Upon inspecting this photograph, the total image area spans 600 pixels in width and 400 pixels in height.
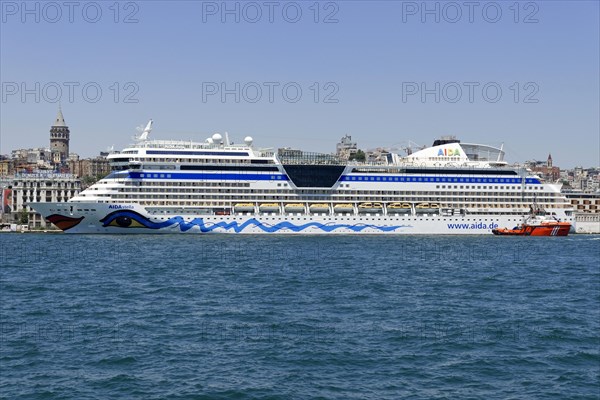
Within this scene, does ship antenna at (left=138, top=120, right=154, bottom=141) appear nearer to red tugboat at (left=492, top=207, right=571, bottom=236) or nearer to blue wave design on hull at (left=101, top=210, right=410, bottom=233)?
blue wave design on hull at (left=101, top=210, right=410, bottom=233)

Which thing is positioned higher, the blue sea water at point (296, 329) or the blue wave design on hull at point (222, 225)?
the blue wave design on hull at point (222, 225)

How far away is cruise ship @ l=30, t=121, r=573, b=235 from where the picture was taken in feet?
244

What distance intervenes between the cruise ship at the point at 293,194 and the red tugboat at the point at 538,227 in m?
0.75

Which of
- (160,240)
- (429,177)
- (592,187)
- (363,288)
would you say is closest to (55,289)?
(363,288)

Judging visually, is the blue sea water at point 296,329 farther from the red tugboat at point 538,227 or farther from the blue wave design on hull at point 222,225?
the red tugboat at point 538,227

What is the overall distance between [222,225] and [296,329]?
49.8 metres

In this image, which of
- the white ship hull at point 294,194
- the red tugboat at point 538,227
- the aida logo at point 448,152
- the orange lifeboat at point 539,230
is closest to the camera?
the white ship hull at point 294,194

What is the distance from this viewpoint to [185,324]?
90.1ft

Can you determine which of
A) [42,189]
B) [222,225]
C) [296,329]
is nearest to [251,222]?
[222,225]

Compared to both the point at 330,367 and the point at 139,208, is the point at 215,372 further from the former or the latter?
the point at 139,208

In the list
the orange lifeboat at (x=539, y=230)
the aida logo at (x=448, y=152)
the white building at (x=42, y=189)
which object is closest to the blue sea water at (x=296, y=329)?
the orange lifeboat at (x=539, y=230)

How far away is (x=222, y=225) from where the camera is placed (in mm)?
75812

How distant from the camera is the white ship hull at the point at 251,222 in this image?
73.0 meters

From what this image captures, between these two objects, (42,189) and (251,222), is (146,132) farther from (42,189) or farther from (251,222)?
(42,189)
